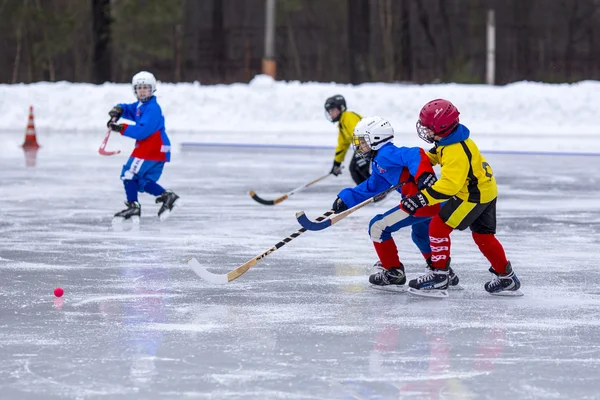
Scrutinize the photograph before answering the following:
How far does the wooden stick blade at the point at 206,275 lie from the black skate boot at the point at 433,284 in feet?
3.45

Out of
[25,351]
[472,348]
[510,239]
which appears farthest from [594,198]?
[25,351]

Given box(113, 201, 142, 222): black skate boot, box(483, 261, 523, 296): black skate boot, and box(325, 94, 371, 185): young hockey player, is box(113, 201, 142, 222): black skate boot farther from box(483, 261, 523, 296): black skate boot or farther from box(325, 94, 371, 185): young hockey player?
box(483, 261, 523, 296): black skate boot

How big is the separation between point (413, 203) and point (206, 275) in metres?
1.23

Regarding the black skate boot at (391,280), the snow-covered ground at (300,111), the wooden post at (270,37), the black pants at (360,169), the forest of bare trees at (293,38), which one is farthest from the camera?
the forest of bare trees at (293,38)

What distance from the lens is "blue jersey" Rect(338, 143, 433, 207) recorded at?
6664mm

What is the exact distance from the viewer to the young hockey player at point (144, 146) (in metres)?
10.2

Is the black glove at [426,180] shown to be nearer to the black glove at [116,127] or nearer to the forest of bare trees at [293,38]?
the black glove at [116,127]

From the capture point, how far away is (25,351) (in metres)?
5.15

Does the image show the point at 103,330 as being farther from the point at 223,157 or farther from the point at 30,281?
the point at 223,157

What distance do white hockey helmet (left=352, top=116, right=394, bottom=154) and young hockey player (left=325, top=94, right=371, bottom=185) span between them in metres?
4.17

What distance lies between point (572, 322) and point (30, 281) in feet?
9.96

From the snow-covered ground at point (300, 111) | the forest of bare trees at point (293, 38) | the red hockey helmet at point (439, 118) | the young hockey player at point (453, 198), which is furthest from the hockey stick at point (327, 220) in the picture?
the forest of bare trees at point (293, 38)

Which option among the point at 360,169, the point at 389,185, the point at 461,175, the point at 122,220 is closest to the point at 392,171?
the point at 389,185

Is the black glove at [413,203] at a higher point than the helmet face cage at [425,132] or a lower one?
lower
